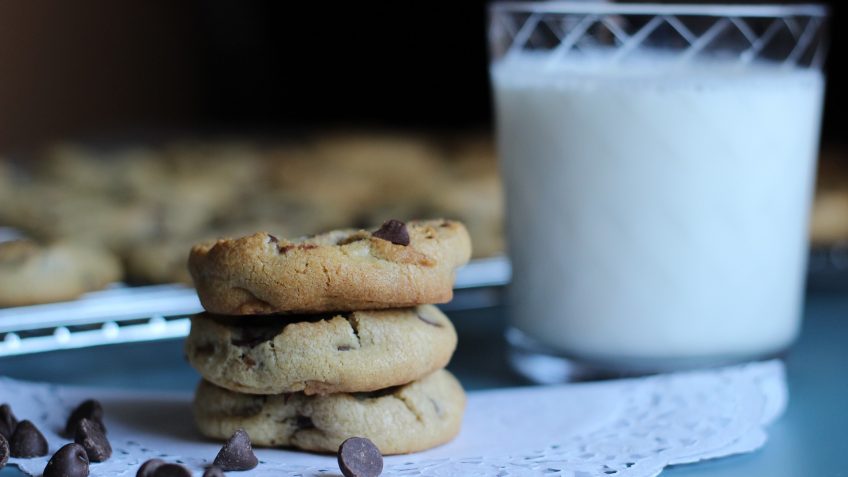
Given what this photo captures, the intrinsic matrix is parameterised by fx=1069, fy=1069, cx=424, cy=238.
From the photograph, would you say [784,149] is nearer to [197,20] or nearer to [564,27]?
[564,27]

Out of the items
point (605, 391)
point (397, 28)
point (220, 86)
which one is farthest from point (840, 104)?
point (220, 86)

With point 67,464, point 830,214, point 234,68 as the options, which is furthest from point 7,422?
point 234,68

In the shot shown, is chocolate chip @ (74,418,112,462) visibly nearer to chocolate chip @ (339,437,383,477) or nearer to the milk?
chocolate chip @ (339,437,383,477)

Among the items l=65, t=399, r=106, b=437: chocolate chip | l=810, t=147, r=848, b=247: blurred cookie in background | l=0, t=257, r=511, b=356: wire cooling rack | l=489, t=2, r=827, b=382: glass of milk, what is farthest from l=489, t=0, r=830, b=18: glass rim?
l=65, t=399, r=106, b=437: chocolate chip

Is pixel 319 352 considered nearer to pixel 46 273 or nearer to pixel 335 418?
pixel 335 418

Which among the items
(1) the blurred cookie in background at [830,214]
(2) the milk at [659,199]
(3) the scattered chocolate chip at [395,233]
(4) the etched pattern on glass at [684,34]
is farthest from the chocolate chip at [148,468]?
(1) the blurred cookie in background at [830,214]
